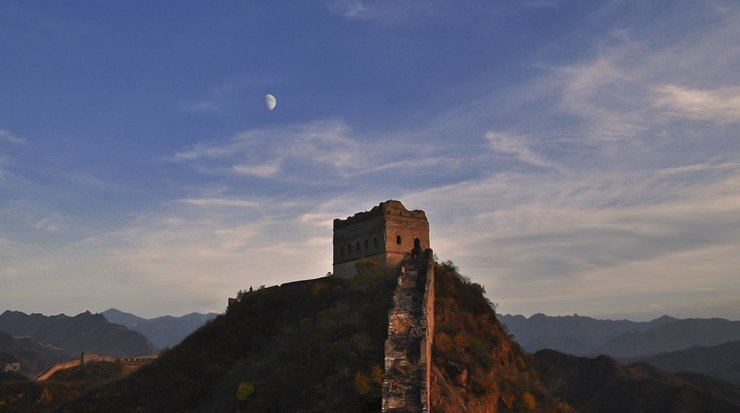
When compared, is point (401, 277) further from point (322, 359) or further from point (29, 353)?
point (29, 353)

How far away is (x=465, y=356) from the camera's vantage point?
35.5 metres

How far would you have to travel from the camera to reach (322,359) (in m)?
33.1

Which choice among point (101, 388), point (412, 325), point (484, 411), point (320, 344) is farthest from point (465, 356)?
point (101, 388)

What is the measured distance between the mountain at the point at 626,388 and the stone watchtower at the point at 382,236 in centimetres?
4139

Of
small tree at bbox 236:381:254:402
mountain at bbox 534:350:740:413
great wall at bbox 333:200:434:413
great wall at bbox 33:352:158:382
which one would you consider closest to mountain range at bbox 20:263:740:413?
small tree at bbox 236:381:254:402

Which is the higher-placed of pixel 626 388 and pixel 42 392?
pixel 42 392

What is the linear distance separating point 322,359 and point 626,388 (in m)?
82.2

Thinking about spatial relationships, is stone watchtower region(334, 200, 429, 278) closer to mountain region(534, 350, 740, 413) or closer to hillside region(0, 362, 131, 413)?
hillside region(0, 362, 131, 413)

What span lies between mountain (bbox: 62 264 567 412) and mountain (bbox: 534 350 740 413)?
140ft

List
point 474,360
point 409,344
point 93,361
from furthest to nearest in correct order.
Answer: point 93,361
point 474,360
point 409,344

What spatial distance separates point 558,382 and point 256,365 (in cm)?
8621

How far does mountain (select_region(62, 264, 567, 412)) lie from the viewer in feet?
102

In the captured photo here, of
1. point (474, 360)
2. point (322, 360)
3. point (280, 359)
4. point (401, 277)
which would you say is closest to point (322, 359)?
point (322, 360)

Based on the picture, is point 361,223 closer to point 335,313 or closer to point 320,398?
point 335,313
